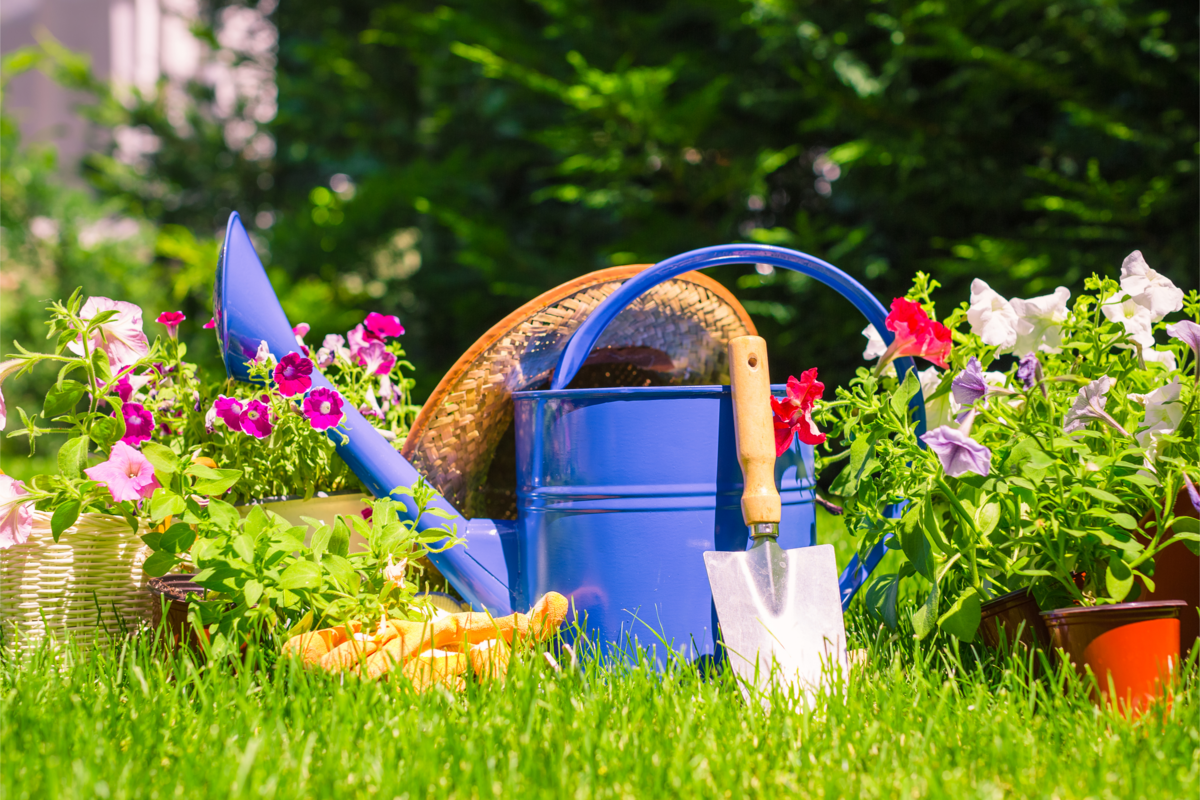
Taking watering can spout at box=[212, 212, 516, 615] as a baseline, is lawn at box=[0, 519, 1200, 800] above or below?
below

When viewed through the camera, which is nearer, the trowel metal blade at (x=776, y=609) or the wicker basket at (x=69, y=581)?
the trowel metal blade at (x=776, y=609)

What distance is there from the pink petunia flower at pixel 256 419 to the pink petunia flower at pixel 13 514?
34cm

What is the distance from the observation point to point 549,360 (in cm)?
162

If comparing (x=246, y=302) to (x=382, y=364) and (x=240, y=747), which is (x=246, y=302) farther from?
(x=240, y=747)

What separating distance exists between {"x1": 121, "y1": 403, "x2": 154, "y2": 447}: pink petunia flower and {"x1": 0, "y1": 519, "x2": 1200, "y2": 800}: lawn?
0.38 m

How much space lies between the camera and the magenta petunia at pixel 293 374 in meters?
1.36

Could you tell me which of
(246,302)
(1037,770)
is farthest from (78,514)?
(1037,770)

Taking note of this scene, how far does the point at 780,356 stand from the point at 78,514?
339 cm

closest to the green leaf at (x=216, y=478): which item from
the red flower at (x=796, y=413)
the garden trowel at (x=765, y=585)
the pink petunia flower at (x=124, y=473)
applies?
the pink petunia flower at (x=124, y=473)

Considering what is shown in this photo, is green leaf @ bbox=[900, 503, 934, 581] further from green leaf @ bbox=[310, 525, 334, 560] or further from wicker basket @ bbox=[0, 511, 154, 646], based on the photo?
wicker basket @ bbox=[0, 511, 154, 646]

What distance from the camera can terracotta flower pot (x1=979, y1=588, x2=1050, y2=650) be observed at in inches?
49.3

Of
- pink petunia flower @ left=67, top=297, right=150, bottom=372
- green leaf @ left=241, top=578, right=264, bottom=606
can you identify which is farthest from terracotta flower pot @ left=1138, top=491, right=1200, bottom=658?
pink petunia flower @ left=67, top=297, right=150, bottom=372

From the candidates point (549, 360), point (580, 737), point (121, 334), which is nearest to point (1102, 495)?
point (580, 737)

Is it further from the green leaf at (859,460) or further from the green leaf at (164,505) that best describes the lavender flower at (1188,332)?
the green leaf at (164,505)
